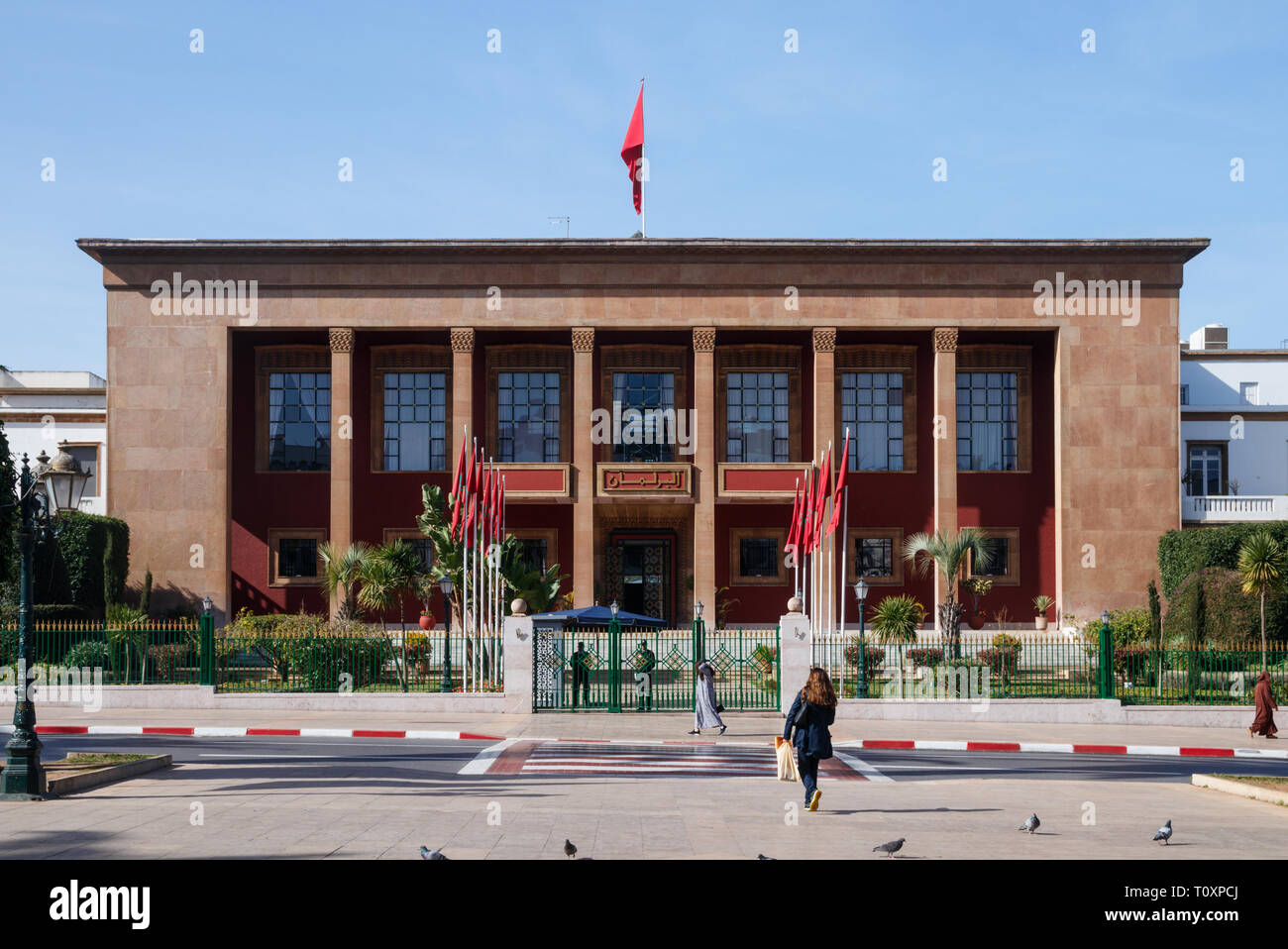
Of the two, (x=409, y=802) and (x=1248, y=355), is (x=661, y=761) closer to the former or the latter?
(x=409, y=802)

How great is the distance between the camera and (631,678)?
29.5 meters

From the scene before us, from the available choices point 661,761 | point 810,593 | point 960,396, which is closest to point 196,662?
point 661,761

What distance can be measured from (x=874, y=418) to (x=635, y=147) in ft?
41.5

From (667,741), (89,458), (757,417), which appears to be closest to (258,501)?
(89,458)

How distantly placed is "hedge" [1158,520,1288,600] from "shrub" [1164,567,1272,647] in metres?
1.73

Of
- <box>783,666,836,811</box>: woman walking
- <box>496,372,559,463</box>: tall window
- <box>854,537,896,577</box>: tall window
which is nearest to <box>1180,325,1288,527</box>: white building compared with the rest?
<box>854,537,896,577</box>: tall window

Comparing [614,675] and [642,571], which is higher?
[642,571]

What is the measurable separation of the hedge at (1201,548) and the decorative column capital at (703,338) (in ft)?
Answer: 52.5

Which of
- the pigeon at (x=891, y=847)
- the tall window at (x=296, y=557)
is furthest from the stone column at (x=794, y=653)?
the tall window at (x=296, y=557)

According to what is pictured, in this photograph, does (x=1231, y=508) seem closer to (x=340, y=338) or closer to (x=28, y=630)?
(x=340, y=338)

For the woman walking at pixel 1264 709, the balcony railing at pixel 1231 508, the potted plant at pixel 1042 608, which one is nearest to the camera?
the woman walking at pixel 1264 709

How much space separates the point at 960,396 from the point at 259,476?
24.7 meters

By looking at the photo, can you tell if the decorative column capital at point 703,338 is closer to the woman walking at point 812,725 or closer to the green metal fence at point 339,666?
the green metal fence at point 339,666

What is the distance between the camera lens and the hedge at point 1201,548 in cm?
3750
